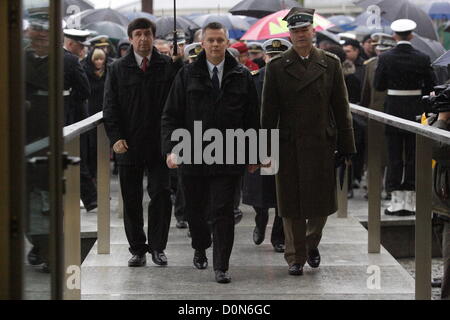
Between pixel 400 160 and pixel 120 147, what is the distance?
213 inches

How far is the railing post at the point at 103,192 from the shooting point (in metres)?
10.2

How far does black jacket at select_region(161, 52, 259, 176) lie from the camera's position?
29.1 ft

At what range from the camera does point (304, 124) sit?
29.4 feet

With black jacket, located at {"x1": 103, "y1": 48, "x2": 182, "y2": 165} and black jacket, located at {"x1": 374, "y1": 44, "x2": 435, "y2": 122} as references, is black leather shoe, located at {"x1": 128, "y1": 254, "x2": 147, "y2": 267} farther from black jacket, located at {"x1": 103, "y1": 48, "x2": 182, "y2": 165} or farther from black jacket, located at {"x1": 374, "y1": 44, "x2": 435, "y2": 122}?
black jacket, located at {"x1": 374, "y1": 44, "x2": 435, "y2": 122}

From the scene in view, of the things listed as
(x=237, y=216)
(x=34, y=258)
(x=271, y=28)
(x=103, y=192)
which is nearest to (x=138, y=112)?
(x=103, y=192)

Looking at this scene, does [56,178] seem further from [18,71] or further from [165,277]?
[165,277]

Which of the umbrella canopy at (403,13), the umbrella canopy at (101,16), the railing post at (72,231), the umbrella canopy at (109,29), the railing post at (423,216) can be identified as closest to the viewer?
the railing post at (72,231)

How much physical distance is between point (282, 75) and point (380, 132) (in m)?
1.55

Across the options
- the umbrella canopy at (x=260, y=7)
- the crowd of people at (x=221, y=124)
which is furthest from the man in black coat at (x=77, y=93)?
the crowd of people at (x=221, y=124)

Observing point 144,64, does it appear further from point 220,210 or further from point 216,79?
point 220,210

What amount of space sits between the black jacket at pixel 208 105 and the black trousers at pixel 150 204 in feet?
1.61

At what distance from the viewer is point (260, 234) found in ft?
35.4

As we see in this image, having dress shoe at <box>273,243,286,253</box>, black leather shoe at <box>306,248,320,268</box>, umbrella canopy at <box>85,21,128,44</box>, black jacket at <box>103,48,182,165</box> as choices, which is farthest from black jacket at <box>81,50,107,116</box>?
black leather shoe at <box>306,248,320,268</box>

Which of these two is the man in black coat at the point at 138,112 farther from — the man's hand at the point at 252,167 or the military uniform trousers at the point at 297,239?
the military uniform trousers at the point at 297,239
